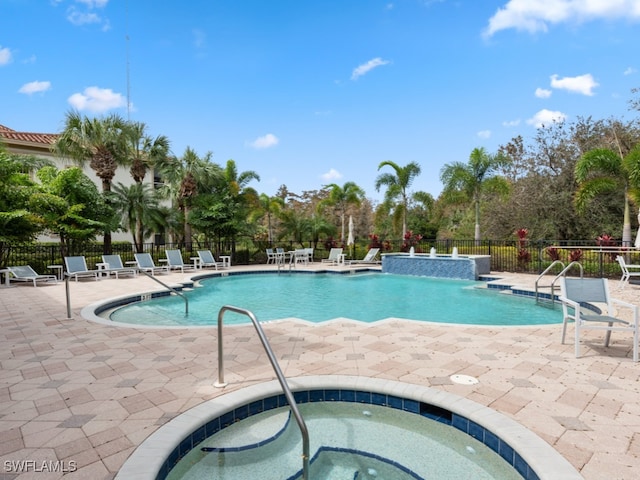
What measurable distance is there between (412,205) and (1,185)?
85.8 ft

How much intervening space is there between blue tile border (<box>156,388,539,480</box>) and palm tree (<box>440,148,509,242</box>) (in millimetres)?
15647

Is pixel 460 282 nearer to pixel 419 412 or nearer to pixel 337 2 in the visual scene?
pixel 419 412

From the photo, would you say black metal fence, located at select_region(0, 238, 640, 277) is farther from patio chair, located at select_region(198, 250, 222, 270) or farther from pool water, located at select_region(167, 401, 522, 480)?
pool water, located at select_region(167, 401, 522, 480)

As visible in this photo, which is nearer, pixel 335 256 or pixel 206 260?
pixel 206 260

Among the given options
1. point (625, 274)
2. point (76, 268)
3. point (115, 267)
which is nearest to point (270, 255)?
point (115, 267)

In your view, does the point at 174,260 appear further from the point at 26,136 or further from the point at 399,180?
the point at 26,136

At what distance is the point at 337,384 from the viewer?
3307 millimetres

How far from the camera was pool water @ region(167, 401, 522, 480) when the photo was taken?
2.39m

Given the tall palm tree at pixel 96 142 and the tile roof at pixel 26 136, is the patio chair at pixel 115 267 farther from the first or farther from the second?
the tile roof at pixel 26 136

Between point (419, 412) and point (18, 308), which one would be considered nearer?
point (419, 412)

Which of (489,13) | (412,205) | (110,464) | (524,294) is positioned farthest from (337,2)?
(412,205)
